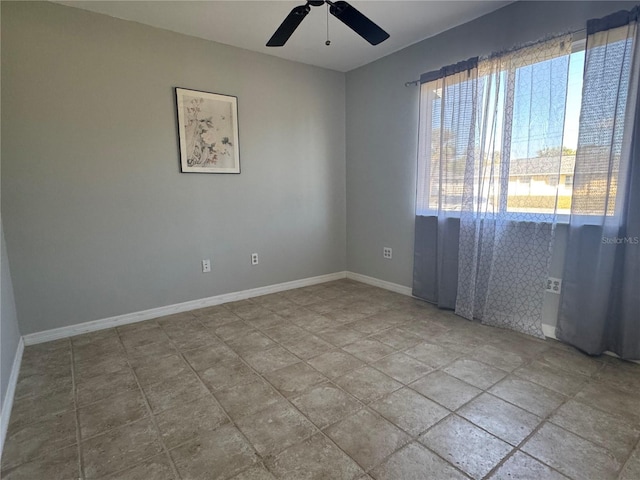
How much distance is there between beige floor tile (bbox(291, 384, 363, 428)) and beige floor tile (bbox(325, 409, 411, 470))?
0.16 ft

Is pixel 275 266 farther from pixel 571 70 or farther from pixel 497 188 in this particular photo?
pixel 571 70

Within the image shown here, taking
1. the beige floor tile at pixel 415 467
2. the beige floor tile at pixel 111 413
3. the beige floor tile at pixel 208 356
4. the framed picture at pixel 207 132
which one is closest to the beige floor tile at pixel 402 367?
→ the beige floor tile at pixel 415 467

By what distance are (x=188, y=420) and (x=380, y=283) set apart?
105 inches

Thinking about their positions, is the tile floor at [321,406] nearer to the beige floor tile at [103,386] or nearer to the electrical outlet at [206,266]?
the beige floor tile at [103,386]

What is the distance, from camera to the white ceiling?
2.46m

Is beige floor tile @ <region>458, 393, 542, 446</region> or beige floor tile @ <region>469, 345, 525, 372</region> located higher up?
beige floor tile @ <region>469, 345, 525, 372</region>

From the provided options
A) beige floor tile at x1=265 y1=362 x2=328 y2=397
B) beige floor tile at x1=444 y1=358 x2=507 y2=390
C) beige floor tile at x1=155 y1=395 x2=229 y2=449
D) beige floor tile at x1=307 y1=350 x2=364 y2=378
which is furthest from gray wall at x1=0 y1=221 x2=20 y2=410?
beige floor tile at x1=444 y1=358 x2=507 y2=390

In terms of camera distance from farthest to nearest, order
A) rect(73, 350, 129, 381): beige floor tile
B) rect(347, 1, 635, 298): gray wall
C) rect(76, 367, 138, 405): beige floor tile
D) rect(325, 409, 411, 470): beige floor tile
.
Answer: rect(347, 1, 635, 298): gray wall
rect(73, 350, 129, 381): beige floor tile
rect(76, 367, 138, 405): beige floor tile
rect(325, 409, 411, 470): beige floor tile

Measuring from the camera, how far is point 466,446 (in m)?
1.43

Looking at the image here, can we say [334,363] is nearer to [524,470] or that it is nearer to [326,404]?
[326,404]

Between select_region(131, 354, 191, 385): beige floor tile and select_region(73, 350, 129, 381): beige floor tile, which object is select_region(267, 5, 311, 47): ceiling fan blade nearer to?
select_region(131, 354, 191, 385): beige floor tile

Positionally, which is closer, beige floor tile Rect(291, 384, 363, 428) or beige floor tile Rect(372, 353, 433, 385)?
beige floor tile Rect(291, 384, 363, 428)

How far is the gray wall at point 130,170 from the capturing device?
2.38 meters

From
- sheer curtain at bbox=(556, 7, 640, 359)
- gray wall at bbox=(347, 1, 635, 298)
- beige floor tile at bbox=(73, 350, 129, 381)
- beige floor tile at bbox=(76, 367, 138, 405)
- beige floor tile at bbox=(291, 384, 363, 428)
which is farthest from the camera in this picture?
→ gray wall at bbox=(347, 1, 635, 298)
